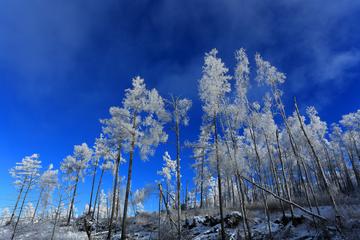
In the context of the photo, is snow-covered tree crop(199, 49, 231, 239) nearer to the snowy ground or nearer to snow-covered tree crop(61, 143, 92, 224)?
the snowy ground

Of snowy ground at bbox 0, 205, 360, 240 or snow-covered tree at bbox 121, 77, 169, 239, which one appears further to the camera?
snow-covered tree at bbox 121, 77, 169, 239

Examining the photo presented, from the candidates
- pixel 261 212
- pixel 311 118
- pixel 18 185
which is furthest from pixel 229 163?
pixel 18 185

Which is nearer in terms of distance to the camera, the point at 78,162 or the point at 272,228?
the point at 272,228

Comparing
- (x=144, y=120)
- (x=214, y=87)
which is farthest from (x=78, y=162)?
(x=214, y=87)

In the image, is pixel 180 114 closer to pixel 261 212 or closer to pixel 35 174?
pixel 261 212

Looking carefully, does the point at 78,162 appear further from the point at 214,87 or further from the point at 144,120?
the point at 214,87

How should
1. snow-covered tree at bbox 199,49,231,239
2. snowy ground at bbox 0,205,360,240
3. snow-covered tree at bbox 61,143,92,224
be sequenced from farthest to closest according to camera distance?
snow-covered tree at bbox 61,143,92,224, snow-covered tree at bbox 199,49,231,239, snowy ground at bbox 0,205,360,240

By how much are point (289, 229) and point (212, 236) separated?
4.43 metres

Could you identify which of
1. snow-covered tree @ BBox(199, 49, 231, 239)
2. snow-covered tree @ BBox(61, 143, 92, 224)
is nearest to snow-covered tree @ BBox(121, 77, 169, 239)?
snow-covered tree @ BBox(199, 49, 231, 239)

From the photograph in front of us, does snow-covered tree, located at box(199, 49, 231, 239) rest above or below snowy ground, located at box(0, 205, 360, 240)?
above

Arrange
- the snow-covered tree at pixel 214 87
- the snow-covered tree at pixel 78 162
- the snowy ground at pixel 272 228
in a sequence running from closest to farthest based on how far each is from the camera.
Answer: the snowy ground at pixel 272 228 → the snow-covered tree at pixel 214 87 → the snow-covered tree at pixel 78 162

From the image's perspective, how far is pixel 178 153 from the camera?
13.8 m

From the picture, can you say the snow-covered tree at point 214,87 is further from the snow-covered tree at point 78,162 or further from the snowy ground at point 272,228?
the snow-covered tree at point 78,162

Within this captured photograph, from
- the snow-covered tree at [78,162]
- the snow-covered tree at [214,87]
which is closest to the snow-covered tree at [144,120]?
the snow-covered tree at [214,87]
